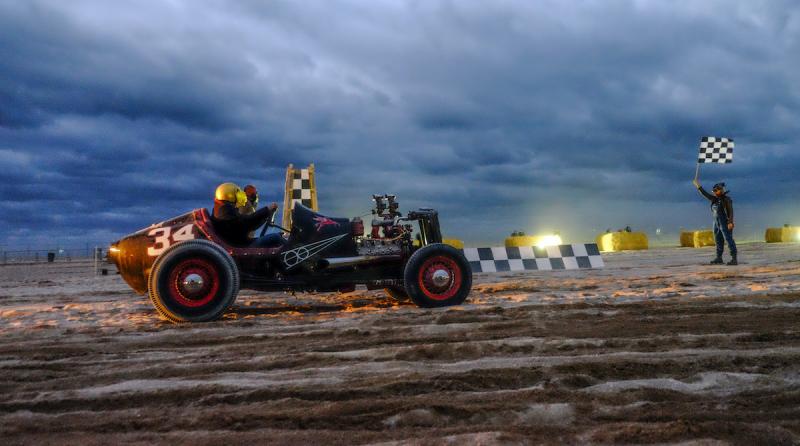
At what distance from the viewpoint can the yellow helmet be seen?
551 cm

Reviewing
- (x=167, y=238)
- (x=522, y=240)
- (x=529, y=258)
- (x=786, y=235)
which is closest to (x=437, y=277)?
(x=167, y=238)

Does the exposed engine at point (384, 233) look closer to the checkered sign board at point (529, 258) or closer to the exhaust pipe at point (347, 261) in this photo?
the exhaust pipe at point (347, 261)

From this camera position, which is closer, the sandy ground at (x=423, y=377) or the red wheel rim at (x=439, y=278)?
the sandy ground at (x=423, y=377)

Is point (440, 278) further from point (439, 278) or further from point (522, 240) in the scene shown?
point (522, 240)

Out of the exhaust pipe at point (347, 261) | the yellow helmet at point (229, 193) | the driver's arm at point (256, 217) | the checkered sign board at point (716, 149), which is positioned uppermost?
the checkered sign board at point (716, 149)

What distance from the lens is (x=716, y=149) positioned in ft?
40.5

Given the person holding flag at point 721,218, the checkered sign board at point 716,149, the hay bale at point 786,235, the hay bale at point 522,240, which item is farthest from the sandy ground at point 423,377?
the hay bale at point 786,235

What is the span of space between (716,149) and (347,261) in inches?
404

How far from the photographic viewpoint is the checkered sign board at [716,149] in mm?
12297

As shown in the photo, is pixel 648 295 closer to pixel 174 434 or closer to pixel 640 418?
pixel 640 418

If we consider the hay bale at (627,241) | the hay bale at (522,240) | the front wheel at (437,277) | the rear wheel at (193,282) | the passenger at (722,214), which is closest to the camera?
the rear wheel at (193,282)

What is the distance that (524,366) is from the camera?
283cm

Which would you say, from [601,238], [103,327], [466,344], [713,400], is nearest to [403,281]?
[466,344]

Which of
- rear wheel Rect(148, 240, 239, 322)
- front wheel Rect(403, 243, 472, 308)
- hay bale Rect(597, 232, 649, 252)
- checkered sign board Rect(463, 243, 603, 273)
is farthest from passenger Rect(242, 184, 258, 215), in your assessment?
hay bale Rect(597, 232, 649, 252)
